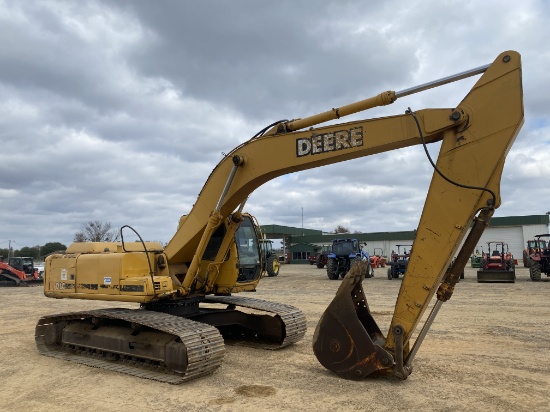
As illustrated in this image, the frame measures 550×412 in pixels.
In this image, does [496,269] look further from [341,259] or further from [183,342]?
[183,342]

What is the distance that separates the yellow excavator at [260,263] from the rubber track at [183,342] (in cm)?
2

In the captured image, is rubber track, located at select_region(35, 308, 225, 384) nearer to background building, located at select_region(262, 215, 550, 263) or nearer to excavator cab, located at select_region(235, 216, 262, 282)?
excavator cab, located at select_region(235, 216, 262, 282)

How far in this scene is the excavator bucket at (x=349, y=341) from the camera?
18.8ft

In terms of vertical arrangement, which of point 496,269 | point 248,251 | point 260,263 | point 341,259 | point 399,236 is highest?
point 399,236

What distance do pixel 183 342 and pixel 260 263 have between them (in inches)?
112

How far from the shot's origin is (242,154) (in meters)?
7.28

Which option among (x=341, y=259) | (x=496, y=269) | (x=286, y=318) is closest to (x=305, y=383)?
(x=286, y=318)

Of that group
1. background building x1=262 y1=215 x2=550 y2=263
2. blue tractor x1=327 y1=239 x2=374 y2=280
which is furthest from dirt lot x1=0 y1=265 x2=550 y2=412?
background building x1=262 y1=215 x2=550 y2=263

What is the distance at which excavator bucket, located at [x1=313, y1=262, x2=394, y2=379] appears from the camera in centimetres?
574

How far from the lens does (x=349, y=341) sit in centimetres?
590

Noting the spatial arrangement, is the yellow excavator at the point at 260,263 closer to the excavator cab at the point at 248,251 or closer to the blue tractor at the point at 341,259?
the excavator cab at the point at 248,251

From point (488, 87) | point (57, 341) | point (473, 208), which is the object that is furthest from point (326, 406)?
point (57, 341)

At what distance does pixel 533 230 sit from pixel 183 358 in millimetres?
54220

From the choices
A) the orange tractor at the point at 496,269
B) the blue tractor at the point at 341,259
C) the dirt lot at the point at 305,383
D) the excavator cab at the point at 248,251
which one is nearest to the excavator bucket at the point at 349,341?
the dirt lot at the point at 305,383
